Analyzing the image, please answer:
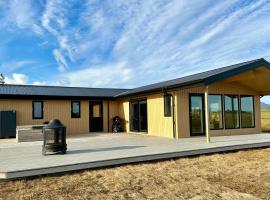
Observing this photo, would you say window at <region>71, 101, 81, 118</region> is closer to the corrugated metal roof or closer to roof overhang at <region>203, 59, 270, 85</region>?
the corrugated metal roof

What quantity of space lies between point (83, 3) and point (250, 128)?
9611mm

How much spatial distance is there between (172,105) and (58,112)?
6.61 meters

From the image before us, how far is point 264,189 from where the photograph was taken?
4594 millimetres

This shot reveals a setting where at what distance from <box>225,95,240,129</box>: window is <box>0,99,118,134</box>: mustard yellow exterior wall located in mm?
6713

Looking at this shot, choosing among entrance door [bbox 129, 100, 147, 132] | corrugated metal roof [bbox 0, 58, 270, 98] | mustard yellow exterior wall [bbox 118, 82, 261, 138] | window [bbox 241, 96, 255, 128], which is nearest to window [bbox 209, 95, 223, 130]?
mustard yellow exterior wall [bbox 118, 82, 261, 138]

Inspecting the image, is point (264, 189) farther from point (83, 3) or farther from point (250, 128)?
point (83, 3)

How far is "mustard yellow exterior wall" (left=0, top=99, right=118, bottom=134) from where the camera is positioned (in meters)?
13.1

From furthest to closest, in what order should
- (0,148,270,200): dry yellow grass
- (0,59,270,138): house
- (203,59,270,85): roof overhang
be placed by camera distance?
(0,59,270,138): house → (203,59,270,85): roof overhang → (0,148,270,200): dry yellow grass

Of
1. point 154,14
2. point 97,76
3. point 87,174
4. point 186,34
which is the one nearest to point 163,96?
point 154,14

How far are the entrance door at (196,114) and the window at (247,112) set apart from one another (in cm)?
247

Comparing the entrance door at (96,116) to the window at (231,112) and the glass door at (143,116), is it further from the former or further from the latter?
the window at (231,112)

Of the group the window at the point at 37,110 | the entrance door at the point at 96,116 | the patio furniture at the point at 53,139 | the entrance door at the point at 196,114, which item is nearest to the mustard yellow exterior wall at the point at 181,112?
the entrance door at the point at 196,114

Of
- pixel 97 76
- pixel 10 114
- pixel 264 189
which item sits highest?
pixel 97 76

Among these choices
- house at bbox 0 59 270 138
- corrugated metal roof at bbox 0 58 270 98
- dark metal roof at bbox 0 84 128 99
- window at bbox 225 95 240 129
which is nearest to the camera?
corrugated metal roof at bbox 0 58 270 98
